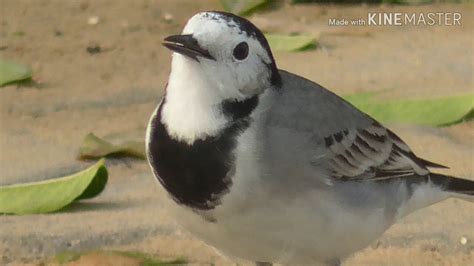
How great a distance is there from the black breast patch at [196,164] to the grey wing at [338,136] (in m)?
0.19

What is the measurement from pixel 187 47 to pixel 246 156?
360mm

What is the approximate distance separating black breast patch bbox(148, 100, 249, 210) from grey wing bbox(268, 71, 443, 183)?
0.64ft

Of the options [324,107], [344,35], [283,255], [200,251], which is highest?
[324,107]

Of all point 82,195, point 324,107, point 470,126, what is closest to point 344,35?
point 470,126

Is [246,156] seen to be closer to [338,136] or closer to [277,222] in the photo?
[277,222]

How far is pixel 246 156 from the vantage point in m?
3.77

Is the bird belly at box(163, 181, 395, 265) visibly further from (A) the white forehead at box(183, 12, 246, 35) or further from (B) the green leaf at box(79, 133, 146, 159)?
(B) the green leaf at box(79, 133, 146, 159)

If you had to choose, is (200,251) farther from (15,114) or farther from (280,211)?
(15,114)

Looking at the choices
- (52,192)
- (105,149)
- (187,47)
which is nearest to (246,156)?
(187,47)

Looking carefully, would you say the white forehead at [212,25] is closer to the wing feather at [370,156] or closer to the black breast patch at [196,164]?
the black breast patch at [196,164]

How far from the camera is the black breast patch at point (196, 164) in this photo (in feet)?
12.4

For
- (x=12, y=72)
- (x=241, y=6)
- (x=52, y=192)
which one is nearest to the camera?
(x=52, y=192)

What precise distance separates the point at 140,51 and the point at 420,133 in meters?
1.95

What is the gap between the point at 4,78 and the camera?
6.67 m
